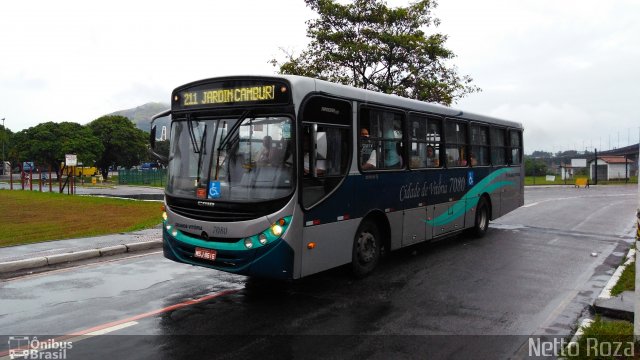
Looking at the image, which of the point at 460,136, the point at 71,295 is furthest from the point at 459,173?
the point at 71,295

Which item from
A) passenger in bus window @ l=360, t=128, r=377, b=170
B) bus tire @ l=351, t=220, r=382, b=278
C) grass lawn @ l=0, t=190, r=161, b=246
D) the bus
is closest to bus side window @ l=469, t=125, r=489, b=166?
the bus

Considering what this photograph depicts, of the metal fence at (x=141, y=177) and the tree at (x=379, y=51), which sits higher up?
the tree at (x=379, y=51)

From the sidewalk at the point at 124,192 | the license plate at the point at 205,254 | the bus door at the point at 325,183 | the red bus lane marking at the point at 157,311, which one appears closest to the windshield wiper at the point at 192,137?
the license plate at the point at 205,254

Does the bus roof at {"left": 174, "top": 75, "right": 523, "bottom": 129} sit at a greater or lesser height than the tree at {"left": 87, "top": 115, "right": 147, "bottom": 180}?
lesser

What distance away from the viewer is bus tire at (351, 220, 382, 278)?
804 cm

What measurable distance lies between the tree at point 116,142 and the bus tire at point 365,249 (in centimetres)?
6935

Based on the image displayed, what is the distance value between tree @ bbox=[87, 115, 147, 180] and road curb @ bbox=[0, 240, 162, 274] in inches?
2558

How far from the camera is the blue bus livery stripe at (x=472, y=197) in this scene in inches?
425

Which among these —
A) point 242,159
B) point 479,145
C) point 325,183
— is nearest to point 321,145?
point 325,183

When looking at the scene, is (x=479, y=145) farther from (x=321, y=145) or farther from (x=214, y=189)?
→ (x=214, y=189)

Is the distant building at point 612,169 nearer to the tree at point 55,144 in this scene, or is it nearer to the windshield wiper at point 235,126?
the tree at point 55,144

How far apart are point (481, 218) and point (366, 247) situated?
19.7 ft

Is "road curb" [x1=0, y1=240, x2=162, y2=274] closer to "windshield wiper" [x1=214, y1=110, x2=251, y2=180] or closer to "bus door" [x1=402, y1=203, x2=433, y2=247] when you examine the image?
"windshield wiper" [x1=214, y1=110, x2=251, y2=180]

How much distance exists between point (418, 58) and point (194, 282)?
1776 centimetres
